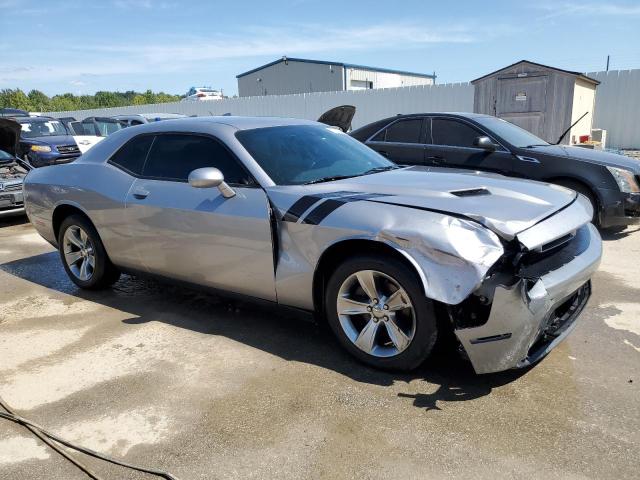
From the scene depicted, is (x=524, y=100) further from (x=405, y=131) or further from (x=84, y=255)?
(x=84, y=255)

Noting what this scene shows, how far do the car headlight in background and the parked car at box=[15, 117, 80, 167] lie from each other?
10146mm

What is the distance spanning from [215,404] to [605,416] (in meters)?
2.06

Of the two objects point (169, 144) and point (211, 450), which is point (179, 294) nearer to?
point (169, 144)

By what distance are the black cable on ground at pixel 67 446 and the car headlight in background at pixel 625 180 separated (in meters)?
5.68

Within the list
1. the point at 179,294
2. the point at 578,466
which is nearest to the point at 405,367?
the point at 578,466

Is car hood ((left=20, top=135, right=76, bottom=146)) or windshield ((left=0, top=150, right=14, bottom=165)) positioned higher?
car hood ((left=20, top=135, right=76, bottom=146))

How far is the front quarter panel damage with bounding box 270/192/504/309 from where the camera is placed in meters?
2.60

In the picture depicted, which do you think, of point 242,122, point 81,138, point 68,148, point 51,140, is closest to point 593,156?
point 242,122

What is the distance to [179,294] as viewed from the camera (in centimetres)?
476

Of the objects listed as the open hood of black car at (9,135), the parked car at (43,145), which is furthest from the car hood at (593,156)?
the parked car at (43,145)

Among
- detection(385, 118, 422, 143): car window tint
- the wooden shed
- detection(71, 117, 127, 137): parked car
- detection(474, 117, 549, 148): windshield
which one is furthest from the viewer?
detection(71, 117, 127, 137): parked car

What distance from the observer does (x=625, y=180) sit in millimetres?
5914

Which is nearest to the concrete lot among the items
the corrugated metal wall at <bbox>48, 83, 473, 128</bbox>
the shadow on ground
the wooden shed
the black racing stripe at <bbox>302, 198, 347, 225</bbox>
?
the shadow on ground

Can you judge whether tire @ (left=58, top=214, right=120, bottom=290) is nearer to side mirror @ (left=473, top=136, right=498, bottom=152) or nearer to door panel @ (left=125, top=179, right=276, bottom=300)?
door panel @ (left=125, top=179, right=276, bottom=300)
